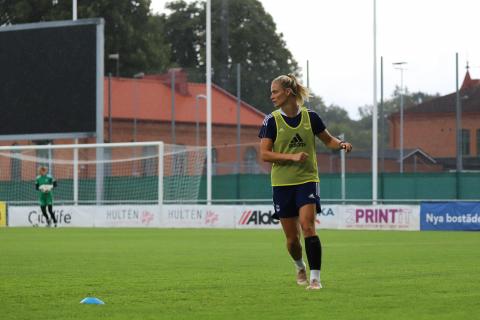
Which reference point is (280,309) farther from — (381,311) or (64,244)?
(64,244)

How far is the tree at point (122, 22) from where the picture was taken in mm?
65625

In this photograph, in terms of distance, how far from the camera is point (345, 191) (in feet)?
140

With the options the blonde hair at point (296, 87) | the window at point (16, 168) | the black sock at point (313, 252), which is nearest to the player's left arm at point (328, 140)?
the blonde hair at point (296, 87)

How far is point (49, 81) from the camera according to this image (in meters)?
36.0

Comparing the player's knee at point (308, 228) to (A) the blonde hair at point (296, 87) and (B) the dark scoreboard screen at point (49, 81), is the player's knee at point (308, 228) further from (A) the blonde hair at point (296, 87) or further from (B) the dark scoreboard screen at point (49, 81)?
(B) the dark scoreboard screen at point (49, 81)

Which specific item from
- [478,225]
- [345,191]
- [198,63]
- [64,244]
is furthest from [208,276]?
[198,63]

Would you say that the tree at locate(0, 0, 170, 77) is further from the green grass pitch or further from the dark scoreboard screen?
the green grass pitch

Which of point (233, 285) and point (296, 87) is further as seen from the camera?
point (233, 285)

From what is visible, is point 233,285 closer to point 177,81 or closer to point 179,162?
point 179,162

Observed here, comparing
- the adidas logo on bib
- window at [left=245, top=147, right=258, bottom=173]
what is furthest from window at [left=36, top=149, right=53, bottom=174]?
the adidas logo on bib

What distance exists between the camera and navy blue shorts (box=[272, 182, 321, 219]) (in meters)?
10.7

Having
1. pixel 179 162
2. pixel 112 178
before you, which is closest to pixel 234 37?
pixel 179 162

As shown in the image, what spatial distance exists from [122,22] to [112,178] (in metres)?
25.8

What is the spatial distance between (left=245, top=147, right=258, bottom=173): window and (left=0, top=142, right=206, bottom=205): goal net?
591cm
